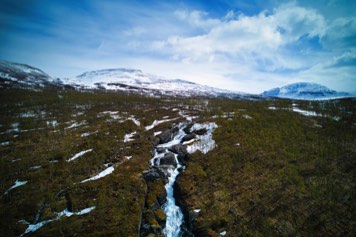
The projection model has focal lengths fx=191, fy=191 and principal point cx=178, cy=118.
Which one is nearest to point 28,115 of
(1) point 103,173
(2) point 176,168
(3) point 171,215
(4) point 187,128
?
(1) point 103,173

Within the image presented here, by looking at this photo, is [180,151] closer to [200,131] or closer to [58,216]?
[200,131]

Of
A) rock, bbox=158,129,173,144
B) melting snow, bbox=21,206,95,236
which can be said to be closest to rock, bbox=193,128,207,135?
rock, bbox=158,129,173,144

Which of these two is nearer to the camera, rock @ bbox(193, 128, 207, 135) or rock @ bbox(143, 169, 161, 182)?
A: rock @ bbox(143, 169, 161, 182)

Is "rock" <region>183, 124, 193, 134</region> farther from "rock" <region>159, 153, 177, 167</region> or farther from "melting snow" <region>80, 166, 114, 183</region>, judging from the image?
"melting snow" <region>80, 166, 114, 183</region>

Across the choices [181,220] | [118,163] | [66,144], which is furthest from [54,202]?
[66,144]

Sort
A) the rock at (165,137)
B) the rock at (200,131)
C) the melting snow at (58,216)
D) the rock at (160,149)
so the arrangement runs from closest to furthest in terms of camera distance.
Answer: the melting snow at (58,216) < the rock at (160,149) < the rock at (165,137) < the rock at (200,131)

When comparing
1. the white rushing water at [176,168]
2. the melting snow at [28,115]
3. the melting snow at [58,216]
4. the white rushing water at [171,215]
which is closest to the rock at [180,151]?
the white rushing water at [176,168]

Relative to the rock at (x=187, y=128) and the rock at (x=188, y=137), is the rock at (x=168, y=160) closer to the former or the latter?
the rock at (x=188, y=137)

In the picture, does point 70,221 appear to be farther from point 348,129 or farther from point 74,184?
point 348,129

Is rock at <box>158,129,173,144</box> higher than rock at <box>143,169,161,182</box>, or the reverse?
rock at <box>158,129,173,144</box>
